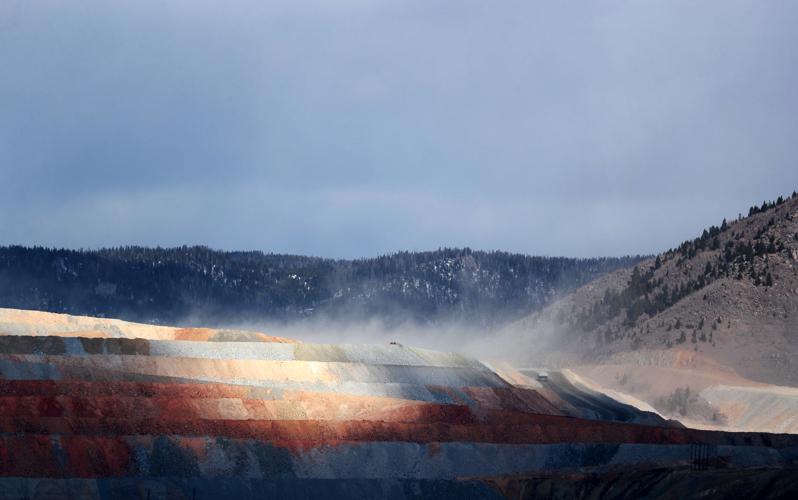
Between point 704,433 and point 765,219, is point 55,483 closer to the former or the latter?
point 704,433

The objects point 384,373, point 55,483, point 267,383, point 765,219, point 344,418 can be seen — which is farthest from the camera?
point 765,219

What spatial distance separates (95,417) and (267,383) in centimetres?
1603

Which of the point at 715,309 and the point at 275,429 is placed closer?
the point at 275,429

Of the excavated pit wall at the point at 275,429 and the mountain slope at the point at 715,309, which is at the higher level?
the mountain slope at the point at 715,309

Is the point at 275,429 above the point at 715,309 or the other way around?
the other way around

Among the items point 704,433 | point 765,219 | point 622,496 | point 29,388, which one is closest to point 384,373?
point 704,433

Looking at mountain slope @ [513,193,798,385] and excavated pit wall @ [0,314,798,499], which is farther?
mountain slope @ [513,193,798,385]

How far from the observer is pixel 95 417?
62.0m

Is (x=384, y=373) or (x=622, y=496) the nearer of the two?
(x=622, y=496)

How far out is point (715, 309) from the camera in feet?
511

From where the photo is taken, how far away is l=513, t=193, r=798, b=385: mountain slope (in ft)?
481

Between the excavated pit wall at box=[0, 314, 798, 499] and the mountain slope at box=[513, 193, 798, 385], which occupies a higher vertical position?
the mountain slope at box=[513, 193, 798, 385]

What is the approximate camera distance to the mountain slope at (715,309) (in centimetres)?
14662

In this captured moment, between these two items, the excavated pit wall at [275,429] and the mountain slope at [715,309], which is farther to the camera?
the mountain slope at [715,309]
